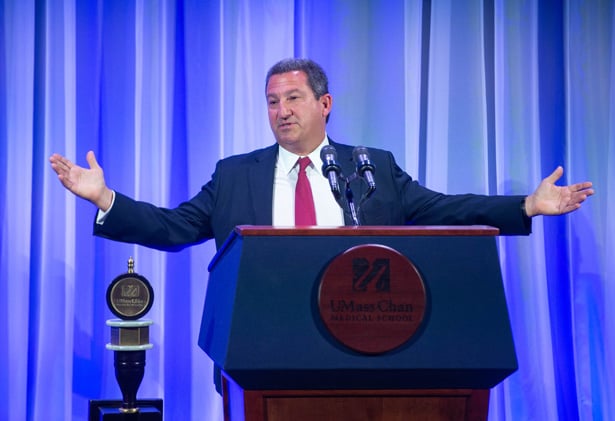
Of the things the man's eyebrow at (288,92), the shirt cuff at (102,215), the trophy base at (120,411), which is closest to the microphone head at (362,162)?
the shirt cuff at (102,215)

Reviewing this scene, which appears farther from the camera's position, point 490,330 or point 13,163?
A: point 13,163

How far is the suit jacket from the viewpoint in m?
2.65

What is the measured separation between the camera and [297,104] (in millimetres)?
3002

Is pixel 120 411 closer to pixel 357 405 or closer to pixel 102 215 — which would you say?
pixel 102 215

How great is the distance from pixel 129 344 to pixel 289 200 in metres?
0.82

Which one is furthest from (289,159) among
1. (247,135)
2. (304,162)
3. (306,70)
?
(247,135)

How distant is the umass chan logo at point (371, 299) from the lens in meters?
1.54

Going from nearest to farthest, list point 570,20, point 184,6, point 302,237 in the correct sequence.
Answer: point 302,237, point 184,6, point 570,20

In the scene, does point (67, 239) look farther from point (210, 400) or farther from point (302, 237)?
point (302, 237)

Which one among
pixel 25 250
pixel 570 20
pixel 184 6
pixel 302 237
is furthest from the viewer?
pixel 570 20

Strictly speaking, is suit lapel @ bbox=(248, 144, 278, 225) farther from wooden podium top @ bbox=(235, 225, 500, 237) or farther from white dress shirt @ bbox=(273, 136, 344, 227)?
wooden podium top @ bbox=(235, 225, 500, 237)

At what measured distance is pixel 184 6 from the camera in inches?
142

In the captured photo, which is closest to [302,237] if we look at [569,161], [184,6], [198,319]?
[198,319]

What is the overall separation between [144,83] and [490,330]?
2.36 meters
